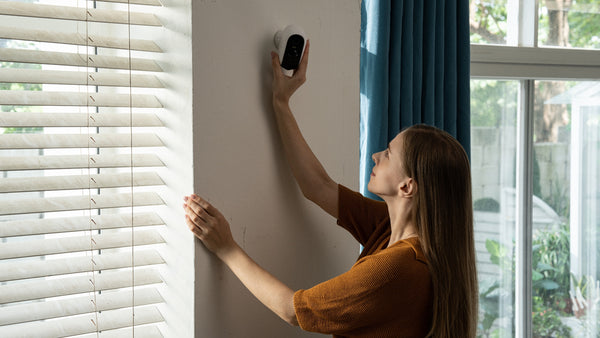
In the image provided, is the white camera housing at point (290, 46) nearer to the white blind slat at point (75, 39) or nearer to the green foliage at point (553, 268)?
the white blind slat at point (75, 39)

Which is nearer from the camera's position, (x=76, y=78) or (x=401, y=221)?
(x=76, y=78)

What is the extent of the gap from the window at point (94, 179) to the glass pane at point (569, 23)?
70.5 inches

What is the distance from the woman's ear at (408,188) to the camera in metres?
1.30

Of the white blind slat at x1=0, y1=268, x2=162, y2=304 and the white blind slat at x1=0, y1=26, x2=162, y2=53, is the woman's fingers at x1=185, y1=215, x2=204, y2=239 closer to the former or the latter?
the white blind slat at x1=0, y1=268, x2=162, y2=304

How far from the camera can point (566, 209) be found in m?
2.65

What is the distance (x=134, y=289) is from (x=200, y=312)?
0.63 feet

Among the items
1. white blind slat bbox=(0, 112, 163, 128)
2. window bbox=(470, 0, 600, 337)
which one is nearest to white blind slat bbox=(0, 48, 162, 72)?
white blind slat bbox=(0, 112, 163, 128)

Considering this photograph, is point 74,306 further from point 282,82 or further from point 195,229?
point 282,82

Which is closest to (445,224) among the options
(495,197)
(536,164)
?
(495,197)

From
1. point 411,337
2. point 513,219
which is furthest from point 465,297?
point 513,219

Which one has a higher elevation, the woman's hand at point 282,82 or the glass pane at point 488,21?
the glass pane at point 488,21

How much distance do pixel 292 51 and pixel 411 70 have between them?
2.42ft

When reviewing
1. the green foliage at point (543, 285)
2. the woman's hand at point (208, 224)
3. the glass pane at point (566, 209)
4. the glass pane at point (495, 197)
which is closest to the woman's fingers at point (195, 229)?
the woman's hand at point (208, 224)

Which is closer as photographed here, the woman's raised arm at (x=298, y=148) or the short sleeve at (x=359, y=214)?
the woman's raised arm at (x=298, y=148)
